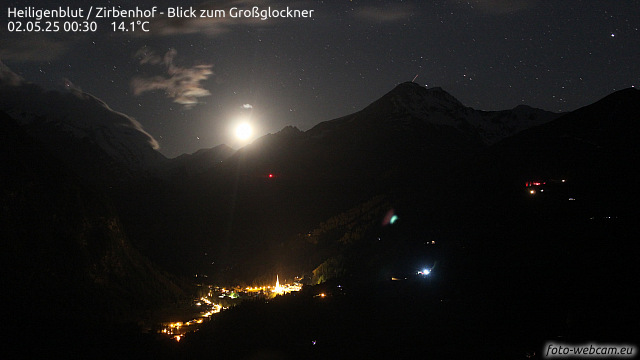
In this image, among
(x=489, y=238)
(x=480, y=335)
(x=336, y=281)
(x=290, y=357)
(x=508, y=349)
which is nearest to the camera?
(x=508, y=349)

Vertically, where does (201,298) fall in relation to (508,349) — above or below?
above

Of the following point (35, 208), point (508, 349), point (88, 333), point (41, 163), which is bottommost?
point (508, 349)

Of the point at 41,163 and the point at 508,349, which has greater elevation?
the point at 41,163

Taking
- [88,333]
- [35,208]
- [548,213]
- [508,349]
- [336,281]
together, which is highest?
[35,208]

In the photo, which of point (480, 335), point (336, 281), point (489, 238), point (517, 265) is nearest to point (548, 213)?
point (489, 238)

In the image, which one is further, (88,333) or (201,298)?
(201,298)

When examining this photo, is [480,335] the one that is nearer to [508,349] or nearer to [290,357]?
[508,349]

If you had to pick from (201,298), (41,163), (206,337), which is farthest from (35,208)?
(206,337)

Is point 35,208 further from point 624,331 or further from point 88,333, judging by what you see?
point 624,331

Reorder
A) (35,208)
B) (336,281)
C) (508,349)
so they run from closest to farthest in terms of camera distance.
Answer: (508,349) < (336,281) < (35,208)
